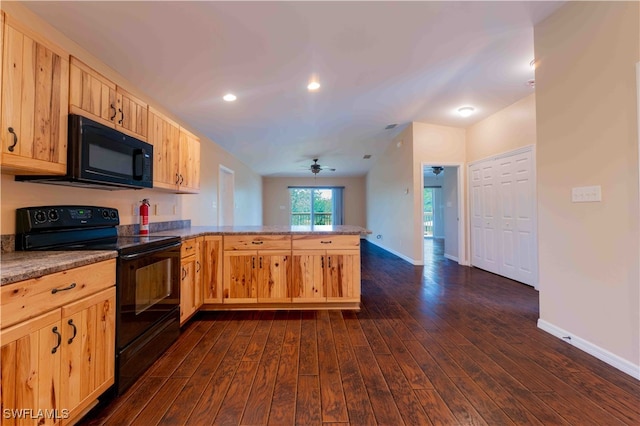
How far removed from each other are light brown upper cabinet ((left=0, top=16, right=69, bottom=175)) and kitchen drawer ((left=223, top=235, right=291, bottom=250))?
148cm

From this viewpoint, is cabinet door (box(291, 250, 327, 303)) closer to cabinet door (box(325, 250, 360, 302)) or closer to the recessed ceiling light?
cabinet door (box(325, 250, 360, 302))

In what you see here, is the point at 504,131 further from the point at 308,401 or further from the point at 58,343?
the point at 58,343

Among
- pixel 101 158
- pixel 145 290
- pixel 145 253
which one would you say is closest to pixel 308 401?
pixel 145 290

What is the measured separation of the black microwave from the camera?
1.66 m

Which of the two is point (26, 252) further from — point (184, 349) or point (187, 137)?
point (187, 137)

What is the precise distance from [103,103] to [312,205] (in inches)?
341

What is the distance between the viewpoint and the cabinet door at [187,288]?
242cm

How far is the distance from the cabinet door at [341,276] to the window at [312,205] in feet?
24.6

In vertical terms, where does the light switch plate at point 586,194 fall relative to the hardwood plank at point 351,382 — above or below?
above

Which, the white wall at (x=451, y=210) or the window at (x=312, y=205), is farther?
the window at (x=312, y=205)

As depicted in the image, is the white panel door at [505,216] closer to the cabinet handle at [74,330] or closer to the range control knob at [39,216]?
the cabinet handle at [74,330]

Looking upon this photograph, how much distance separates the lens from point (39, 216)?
5.52 feet

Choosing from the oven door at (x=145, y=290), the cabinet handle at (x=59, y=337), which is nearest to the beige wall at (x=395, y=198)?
the oven door at (x=145, y=290)

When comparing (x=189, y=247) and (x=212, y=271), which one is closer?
(x=189, y=247)
